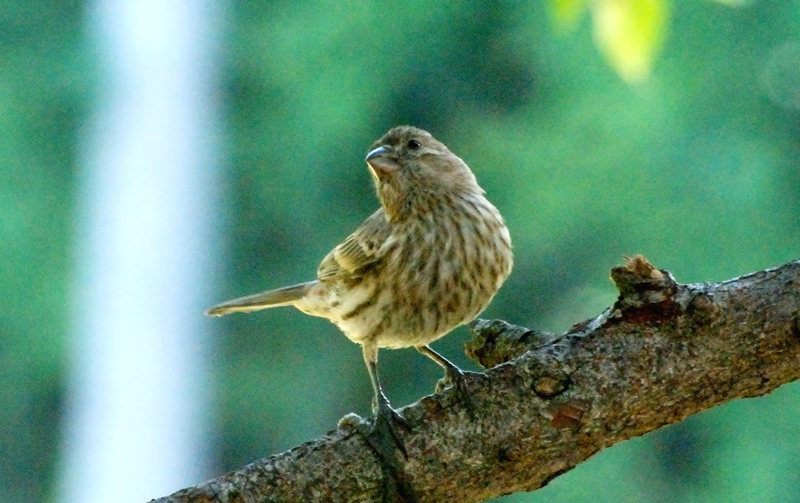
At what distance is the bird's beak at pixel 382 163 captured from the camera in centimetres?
284

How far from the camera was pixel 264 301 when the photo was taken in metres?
3.04

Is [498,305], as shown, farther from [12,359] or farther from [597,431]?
[597,431]

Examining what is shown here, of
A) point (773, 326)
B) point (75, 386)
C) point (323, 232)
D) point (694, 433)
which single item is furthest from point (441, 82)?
point (773, 326)

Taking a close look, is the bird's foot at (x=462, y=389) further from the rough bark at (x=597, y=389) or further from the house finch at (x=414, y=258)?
the house finch at (x=414, y=258)

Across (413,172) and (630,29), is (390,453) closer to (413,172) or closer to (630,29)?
(630,29)

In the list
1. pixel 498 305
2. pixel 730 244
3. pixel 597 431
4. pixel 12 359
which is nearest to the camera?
pixel 597 431

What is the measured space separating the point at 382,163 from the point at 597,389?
3.44 ft

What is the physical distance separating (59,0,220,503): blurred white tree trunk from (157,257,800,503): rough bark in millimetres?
4219

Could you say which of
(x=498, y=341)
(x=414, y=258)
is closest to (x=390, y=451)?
(x=498, y=341)

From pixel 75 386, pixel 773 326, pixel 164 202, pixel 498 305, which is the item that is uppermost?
pixel 164 202

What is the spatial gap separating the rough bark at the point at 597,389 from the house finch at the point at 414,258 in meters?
0.35

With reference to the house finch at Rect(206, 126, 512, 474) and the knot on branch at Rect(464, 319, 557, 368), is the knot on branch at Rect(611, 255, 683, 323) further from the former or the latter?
the house finch at Rect(206, 126, 512, 474)

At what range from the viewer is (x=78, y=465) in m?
6.01

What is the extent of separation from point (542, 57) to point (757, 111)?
44.5 inches
